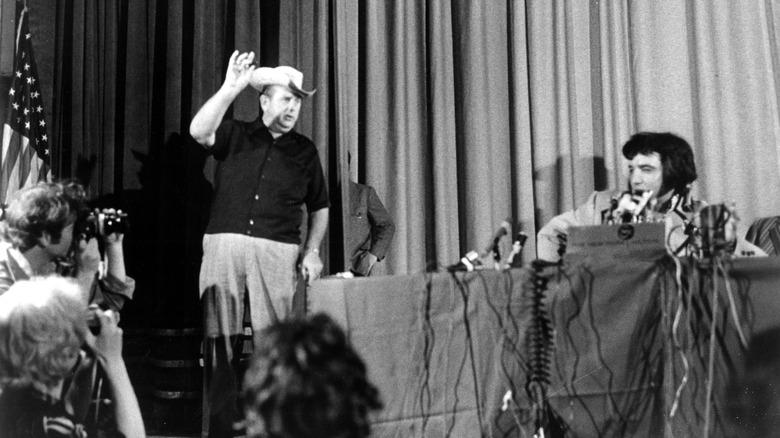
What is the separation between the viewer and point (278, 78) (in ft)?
11.8

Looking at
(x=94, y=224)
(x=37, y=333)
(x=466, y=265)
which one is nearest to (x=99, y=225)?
(x=94, y=224)

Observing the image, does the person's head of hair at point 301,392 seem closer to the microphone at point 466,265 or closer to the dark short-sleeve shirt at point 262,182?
the microphone at point 466,265

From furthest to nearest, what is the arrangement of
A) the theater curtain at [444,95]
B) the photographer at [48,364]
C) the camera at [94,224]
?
the theater curtain at [444,95]
the camera at [94,224]
the photographer at [48,364]

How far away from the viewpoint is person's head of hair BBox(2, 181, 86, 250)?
9.34ft

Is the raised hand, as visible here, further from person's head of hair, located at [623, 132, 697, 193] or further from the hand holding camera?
person's head of hair, located at [623, 132, 697, 193]

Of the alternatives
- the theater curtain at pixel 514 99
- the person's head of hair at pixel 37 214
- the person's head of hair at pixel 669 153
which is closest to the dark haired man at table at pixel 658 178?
the person's head of hair at pixel 669 153

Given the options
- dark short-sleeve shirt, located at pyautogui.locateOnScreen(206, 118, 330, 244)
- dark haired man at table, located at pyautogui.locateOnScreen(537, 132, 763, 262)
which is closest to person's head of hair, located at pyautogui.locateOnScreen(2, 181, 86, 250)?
dark short-sleeve shirt, located at pyautogui.locateOnScreen(206, 118, 330, 244)

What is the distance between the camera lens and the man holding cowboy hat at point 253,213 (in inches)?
134

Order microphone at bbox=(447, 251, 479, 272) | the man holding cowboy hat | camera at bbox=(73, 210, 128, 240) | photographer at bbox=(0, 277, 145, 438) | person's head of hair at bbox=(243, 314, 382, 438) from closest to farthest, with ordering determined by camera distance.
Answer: person's head of hair at bbox=(243, 314, 382, 438) < photographer at bbox=(0, 277, 145, 438) < microphone at bbox=(447, 251, 479, 272) < camera at bbox=(73, 210, 128, 240) < the man holding cowboy hat

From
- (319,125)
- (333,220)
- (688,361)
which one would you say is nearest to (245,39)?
(319,125)

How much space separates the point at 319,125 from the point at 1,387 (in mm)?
2196

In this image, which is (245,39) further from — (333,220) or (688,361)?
(688,361)

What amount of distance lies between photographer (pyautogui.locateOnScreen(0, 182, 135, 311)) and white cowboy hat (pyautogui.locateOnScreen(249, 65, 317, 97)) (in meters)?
0.93

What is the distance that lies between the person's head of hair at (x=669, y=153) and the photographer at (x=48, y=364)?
2555 millimetres
